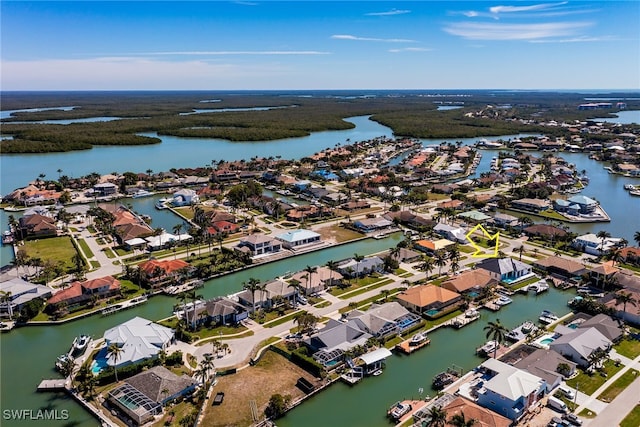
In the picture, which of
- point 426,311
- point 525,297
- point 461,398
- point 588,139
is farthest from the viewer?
point 588,139

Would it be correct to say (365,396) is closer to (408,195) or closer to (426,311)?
(426,311)

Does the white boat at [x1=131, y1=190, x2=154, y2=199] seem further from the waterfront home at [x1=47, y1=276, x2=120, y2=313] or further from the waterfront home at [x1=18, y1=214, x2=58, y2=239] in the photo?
the waterfront home at [x1=47, y1=276, x2=120, y2=313]

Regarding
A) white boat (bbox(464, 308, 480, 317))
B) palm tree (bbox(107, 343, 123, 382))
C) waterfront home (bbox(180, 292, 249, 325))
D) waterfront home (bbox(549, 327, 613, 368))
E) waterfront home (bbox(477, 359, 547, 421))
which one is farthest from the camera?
white boat (bbox(464, 308, 480, 317))

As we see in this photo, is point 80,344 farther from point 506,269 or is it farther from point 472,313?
point 506,269

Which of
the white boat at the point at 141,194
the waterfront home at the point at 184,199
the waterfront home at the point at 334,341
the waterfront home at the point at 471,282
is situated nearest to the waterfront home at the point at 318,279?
the waterfront home at the point at 334,341

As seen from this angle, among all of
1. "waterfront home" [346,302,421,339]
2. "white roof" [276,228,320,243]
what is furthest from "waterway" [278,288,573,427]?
"white roof" [276,228,320,243]

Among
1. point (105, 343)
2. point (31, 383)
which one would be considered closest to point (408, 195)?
point (105, 343)

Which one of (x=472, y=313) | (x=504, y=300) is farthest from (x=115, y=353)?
(x=504, y=300)
